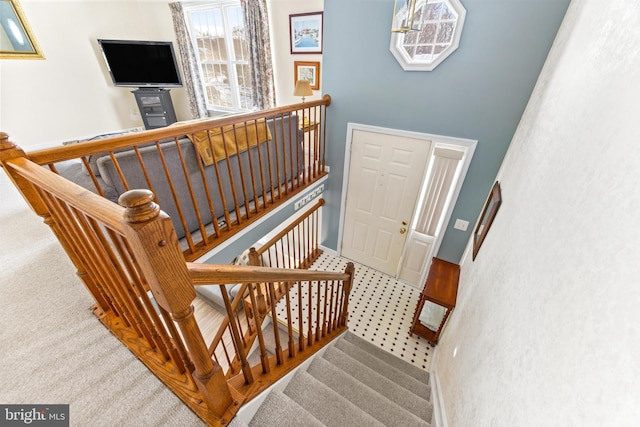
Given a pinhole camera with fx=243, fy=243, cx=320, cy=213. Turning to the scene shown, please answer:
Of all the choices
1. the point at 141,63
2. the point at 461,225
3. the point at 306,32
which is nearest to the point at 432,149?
the point at 461,225

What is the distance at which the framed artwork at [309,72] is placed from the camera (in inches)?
150

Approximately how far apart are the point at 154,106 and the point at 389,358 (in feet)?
20.3

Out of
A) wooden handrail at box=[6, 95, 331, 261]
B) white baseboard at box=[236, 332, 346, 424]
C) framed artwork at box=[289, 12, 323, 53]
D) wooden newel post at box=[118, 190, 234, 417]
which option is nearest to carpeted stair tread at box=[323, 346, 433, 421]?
white baseboard at box=[236, 332, 346, 424]

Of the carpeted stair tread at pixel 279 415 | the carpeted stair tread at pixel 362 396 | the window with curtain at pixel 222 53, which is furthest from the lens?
the window with curtain at pixel 222 53

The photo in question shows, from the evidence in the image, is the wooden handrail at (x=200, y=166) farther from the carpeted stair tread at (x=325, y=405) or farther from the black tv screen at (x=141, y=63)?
the black tv screen at (x=141, y=63)

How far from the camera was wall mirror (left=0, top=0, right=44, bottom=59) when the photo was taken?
3.59 metres

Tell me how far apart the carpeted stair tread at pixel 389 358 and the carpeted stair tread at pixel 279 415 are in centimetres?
141

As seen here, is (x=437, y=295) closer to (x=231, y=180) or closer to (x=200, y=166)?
(x=231, y=180)

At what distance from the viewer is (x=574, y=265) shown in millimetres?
680

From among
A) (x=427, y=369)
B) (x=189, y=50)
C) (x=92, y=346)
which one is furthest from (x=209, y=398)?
(x=189, y=50)

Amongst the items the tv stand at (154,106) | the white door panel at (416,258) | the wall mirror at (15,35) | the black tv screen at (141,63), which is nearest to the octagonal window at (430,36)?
the white door panel at (416,258)

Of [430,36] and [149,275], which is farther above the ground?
[430,36]

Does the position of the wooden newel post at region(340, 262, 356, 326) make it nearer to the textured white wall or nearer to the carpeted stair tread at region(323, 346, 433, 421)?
the carpeted stair tread at region(323, 346, 433, 421)

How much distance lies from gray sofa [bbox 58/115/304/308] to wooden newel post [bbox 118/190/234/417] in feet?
3.97
